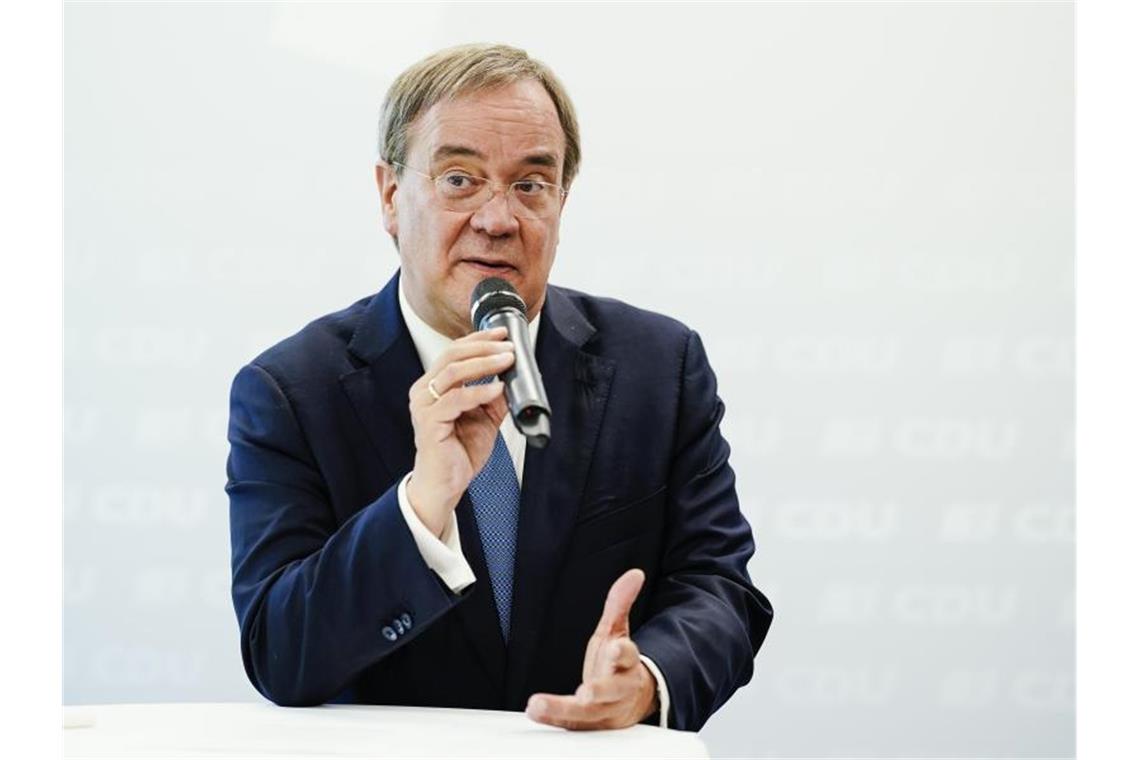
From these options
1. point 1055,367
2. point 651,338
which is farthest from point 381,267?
point 1055,367

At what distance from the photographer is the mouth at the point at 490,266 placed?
206 centimetres

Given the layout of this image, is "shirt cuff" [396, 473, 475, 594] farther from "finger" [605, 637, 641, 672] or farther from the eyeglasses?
the eyeglasses

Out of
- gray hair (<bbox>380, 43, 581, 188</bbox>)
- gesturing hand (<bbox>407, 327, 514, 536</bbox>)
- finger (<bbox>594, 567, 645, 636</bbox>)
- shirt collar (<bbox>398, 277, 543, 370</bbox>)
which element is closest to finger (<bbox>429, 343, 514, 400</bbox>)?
gesturing hand (<bbox>407, 327, 514, 536</bbox>)

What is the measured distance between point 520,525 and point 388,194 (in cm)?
59

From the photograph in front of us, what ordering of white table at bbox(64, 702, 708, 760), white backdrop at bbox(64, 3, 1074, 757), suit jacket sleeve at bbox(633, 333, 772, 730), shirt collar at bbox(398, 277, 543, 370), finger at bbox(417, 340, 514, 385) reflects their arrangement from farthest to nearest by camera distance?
white backdrop at bbox(64, 3, 1074, 757), shirt collar at bbox(398, 277, 543, 370), suit jacket sleeve at bbox(633, 333, 772, 730), finger at bbox(417, 340, 514, 385), white table at bbox(64, 702, 708, 760)

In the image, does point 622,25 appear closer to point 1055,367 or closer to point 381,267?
point 381,267

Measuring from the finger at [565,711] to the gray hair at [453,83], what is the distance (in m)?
0.89

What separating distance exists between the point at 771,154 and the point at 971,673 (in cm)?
142

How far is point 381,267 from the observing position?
11.3 feet

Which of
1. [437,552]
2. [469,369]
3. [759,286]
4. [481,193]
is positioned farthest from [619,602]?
[759,286]

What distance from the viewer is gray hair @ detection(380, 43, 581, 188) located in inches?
82.6

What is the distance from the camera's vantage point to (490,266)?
6.78 feet

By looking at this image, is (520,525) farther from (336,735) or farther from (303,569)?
(336,735)

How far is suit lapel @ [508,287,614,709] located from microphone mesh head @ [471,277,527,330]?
0.28 m
